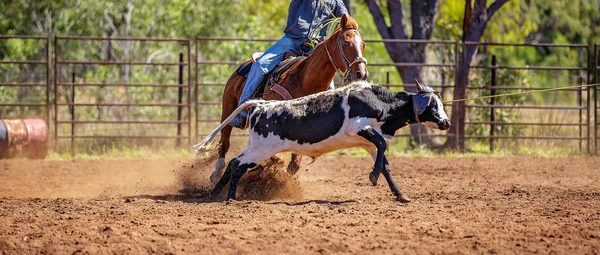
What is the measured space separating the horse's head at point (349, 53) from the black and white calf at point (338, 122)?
24 centimetres

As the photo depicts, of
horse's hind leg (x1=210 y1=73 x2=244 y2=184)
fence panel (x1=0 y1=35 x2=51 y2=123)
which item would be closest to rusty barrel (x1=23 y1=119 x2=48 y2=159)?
fence panel (x1=0 y1=35 x2=51 y2=123)

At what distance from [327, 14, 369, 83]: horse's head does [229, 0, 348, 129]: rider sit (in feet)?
3.10

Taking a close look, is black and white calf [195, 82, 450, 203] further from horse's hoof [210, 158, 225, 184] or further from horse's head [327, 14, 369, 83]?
horse's hoof [210, 158, 225, 184]

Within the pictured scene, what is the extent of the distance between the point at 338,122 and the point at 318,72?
1003mm

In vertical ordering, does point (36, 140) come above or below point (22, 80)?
below

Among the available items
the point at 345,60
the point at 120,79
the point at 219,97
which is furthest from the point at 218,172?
the point at 120,79

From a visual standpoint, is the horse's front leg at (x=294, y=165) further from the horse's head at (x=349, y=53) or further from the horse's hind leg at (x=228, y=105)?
the horse's head at (x=349, y=53)

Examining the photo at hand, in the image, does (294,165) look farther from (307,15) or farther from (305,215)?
(305,215)

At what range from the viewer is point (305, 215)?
22.8ft

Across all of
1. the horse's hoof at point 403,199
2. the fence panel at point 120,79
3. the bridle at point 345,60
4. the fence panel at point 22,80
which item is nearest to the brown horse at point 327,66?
the bridle at point 345,60

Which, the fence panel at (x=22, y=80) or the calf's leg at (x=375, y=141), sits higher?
the fence panel at (x=22, y=80)

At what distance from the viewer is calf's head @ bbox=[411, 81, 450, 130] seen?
25.4 feet

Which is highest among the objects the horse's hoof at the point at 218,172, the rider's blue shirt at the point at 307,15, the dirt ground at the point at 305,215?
the rider's blue shirt at the point at 307,15

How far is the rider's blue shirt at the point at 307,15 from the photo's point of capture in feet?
30.6
